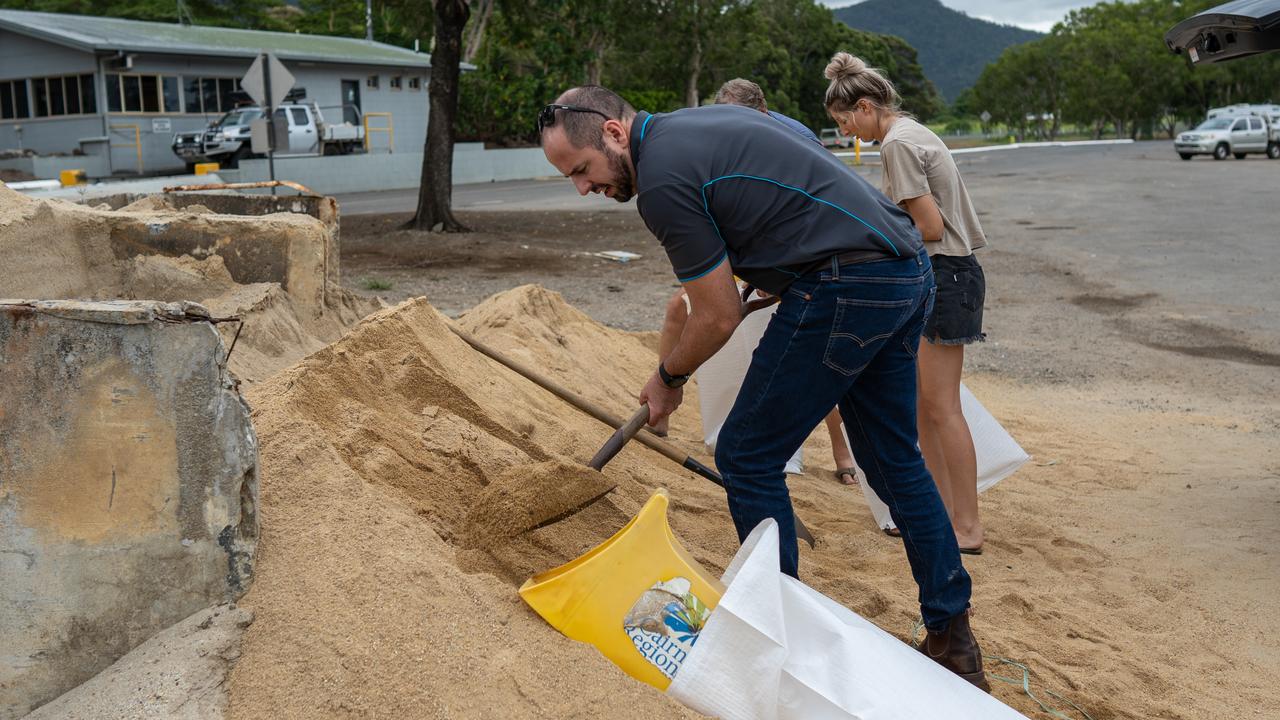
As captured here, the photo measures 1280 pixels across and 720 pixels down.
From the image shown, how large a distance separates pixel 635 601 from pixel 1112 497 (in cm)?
328

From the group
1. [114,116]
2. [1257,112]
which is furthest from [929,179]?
[1257,112]

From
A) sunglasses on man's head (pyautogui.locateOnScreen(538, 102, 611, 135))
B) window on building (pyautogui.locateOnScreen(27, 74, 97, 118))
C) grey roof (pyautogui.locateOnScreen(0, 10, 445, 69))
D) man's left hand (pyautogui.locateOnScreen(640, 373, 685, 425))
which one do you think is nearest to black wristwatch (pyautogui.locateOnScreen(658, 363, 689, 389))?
man's left hand (pyautogui.locateOnScreen(640, 373, 685, 425))

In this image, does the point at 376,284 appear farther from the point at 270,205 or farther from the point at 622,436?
the point at 622,436

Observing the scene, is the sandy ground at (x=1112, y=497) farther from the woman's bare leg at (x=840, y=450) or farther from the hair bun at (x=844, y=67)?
the hair bun at (x=844, y=67)

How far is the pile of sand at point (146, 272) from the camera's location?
476 centimetres

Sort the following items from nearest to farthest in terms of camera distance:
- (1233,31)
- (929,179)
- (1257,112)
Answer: (929,179), (1233,31), (1257,112)

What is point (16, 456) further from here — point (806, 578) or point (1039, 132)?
point (1039, 132)

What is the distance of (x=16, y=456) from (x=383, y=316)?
175cm

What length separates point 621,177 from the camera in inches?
114

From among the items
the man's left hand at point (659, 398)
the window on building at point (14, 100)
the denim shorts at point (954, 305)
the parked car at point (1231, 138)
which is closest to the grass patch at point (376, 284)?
the denim shorts at point (954, 305)

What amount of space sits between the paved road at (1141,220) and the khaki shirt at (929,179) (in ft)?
19.0

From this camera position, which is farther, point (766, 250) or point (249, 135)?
point (249, 135)

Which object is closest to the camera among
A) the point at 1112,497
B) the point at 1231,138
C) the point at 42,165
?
the point at 1112,497

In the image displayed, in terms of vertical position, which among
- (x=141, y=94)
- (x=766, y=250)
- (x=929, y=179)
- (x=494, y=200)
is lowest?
(x=494, y=200)
